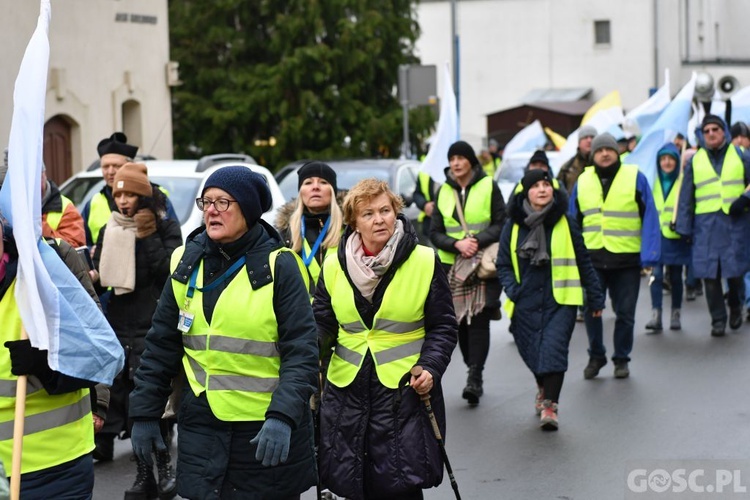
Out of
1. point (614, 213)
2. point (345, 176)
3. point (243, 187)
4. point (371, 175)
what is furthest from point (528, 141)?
point (243, 187)

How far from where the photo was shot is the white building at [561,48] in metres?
50.2

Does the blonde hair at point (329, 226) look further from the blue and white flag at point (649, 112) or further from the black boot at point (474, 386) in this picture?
the blue and white flag at point (649, 112)

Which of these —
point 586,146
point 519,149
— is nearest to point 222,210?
point 586,146

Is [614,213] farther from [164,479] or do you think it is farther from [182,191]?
[164,479]

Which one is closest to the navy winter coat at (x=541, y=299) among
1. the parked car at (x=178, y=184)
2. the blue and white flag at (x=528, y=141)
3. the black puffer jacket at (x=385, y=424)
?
the black puffer jacket at (x=385, y=424)

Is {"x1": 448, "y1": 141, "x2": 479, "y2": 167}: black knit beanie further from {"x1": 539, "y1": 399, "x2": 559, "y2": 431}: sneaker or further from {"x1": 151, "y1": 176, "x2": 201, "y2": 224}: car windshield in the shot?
{"x1": 151, "y1": 176, "x2": 201, "y2": 224}: car windshield

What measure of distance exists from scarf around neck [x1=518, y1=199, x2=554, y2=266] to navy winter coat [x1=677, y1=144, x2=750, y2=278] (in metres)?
4.31

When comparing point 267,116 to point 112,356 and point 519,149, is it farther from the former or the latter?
point 112,356

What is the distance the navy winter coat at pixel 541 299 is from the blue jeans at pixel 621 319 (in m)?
1.44

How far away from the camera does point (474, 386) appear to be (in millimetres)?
9883

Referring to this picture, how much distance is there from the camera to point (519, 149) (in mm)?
27781

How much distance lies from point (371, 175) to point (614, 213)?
6.67 meters

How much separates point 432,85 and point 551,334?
1583 centimetres

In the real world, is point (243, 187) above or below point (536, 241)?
above
